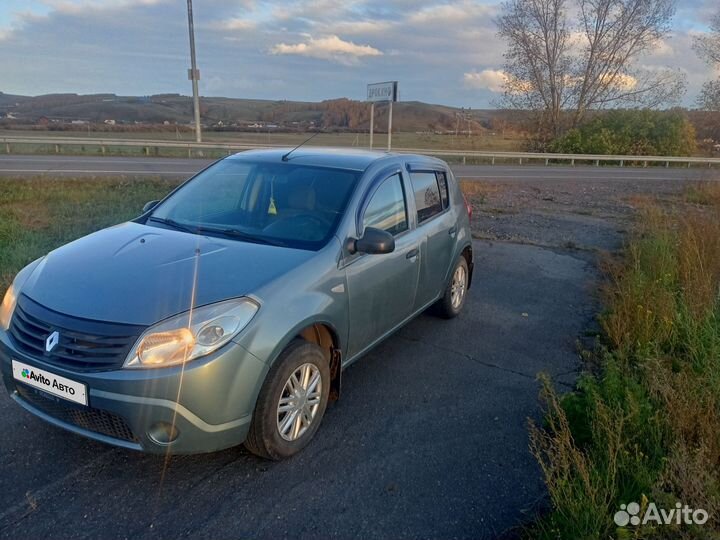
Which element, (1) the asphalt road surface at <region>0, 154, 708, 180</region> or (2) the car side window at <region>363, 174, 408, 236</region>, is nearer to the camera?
(2) the car side window at <region>363, 174, 408, 236</region>

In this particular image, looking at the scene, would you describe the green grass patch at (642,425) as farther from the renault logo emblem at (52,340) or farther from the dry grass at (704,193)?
the dry grass at (704,193)

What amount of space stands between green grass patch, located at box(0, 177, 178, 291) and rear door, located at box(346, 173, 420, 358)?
3.86 meters

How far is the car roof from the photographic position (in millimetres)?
4398

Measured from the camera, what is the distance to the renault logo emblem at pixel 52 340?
282 centimetres

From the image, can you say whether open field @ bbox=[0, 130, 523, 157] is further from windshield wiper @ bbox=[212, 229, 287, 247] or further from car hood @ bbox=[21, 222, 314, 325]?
car hood @ bbox=[21, 222, 314, 325]

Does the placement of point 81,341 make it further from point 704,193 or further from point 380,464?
point 704,193

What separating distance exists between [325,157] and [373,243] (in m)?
1.24

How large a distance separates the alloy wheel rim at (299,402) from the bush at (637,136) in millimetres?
32880

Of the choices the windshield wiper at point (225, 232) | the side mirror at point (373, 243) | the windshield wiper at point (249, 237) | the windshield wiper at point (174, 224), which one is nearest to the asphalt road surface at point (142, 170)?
the windshield wiper at point (174, 224)

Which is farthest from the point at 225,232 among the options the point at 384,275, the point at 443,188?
the point at 443,188

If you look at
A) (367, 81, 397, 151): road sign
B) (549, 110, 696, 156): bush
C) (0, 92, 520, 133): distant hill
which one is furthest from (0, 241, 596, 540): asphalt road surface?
(0, 92, 520, 133): distant hill

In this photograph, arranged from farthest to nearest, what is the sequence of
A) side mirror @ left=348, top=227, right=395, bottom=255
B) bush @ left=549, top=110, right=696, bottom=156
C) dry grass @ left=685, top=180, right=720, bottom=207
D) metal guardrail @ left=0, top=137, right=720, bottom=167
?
bush @ left=549, top=110, right=696, bottom=156, metal guardrail @ left=0, top=137, right=720, bottom=167, dry grass @ left=685, top=180, right=720, bottom=207, side mirror @ left=348, top=227, right=395, bottom=255

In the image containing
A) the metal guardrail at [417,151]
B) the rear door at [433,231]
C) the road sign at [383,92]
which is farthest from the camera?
the metal guardrail at [417,151]

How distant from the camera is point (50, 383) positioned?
2.85m
